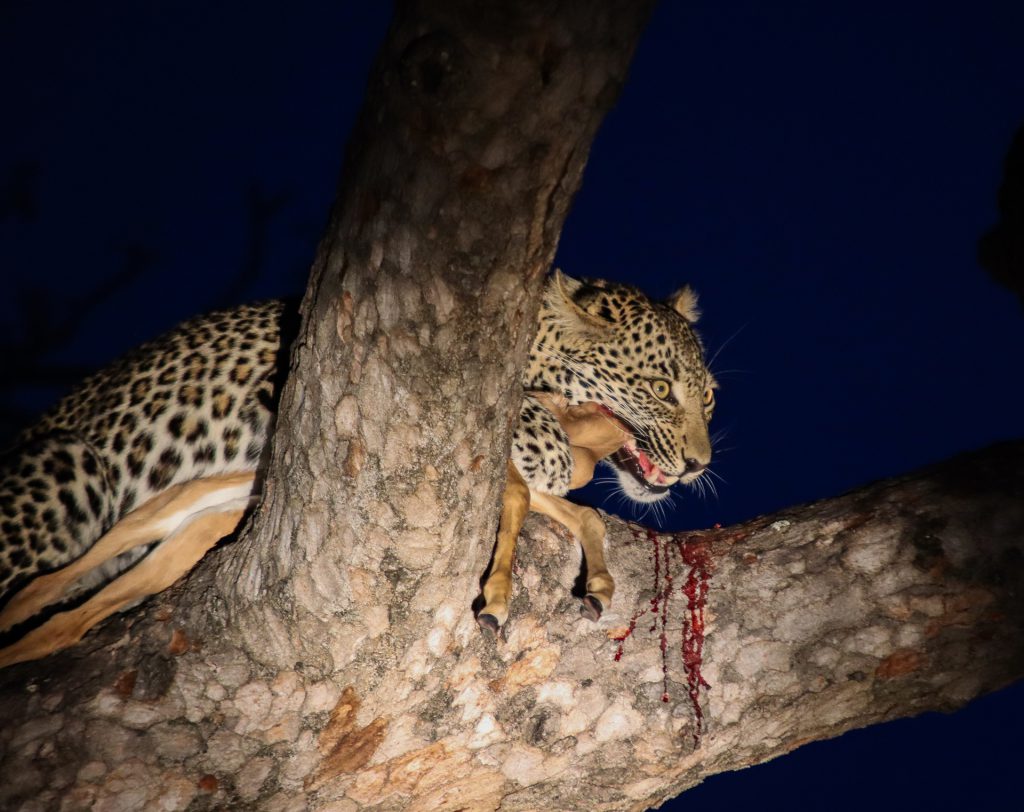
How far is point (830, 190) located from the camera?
6.88m

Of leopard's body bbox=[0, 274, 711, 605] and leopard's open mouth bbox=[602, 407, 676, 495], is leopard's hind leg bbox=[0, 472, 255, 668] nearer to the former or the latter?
leopard's body bbox=[0, 274, 711, 605]

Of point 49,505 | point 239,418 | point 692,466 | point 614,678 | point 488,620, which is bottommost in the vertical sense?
point 614,678

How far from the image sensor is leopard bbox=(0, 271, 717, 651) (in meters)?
2.93

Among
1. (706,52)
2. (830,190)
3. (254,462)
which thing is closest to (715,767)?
(254,462)

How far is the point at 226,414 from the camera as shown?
318 cm

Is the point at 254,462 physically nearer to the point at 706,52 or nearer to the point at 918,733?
the point at 706,52

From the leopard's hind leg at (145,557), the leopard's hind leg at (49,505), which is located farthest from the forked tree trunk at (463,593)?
the leopard's hind leg at (49,505)

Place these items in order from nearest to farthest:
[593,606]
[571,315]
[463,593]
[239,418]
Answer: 1. [463,593]
2. [593,606]
3. [239,418]
4. [571,315]

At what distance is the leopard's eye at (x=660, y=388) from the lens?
3639mm

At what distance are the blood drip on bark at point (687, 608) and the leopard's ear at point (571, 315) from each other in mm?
1093

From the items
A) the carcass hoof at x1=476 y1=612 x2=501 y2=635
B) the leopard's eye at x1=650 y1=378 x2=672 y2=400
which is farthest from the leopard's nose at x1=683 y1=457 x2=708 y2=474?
the carcass hoof at x1=476 y1=612 x2=501 y2=635

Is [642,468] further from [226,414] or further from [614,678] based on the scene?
[226,414]

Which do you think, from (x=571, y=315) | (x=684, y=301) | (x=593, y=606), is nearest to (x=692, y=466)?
(x=571, y=315)

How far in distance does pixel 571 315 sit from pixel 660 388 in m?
0.46
